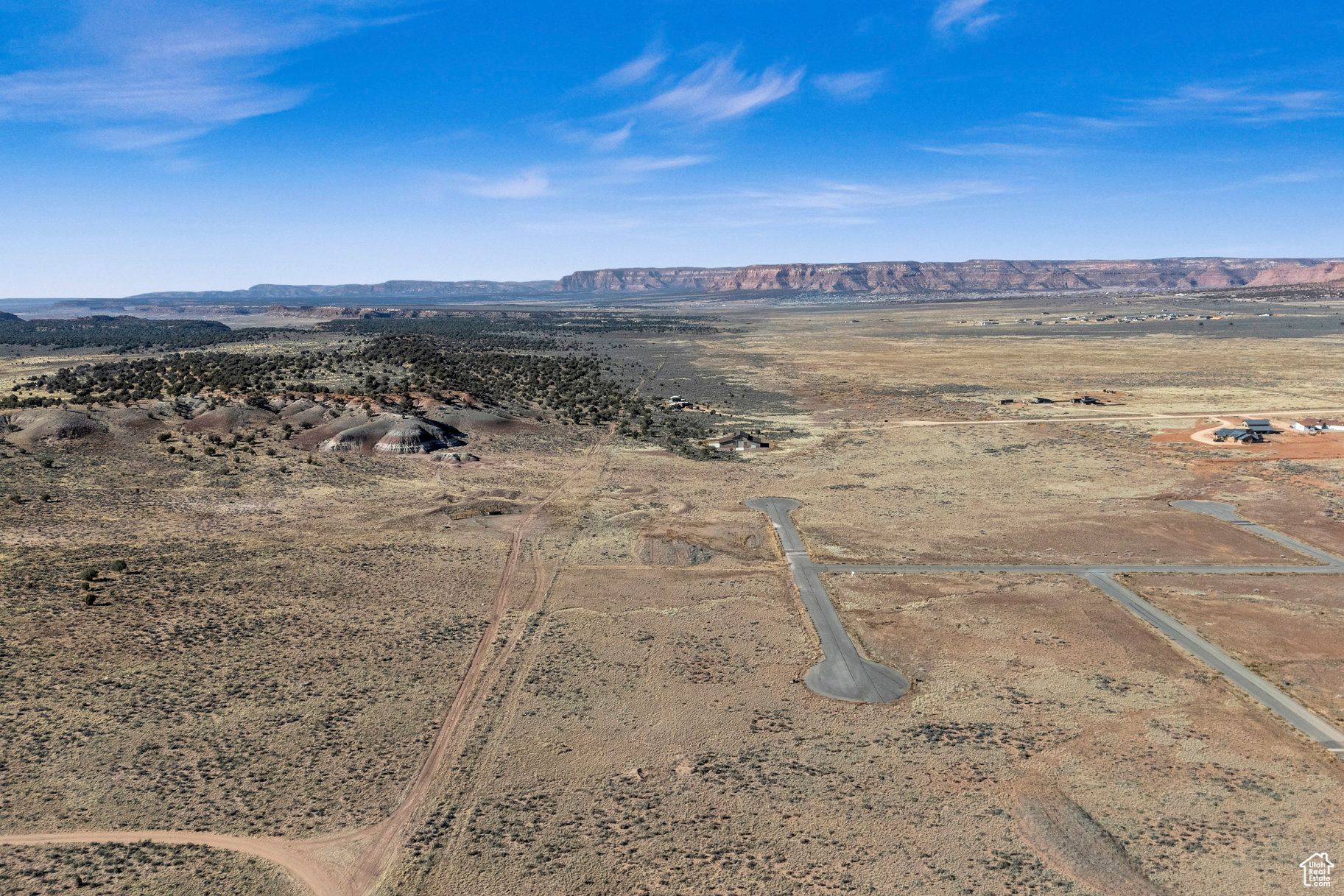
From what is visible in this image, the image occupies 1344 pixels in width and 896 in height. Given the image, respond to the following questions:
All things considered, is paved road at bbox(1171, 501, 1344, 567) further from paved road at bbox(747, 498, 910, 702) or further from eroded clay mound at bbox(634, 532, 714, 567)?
eroded clay mound at bbox(634, 532, 714, 567)

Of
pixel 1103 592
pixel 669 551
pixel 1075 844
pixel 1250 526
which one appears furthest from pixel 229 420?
pixel 1250 526

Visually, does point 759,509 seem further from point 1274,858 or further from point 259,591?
point 1274,858

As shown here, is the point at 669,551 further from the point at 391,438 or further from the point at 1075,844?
the point at 391,438

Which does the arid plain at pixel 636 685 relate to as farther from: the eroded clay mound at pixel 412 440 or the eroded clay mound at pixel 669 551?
the eroded clay mound at pixel 412 440

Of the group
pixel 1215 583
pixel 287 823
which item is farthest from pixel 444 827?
pixel 1215 583

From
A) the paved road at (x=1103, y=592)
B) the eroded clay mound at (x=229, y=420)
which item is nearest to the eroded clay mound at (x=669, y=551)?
the paved road at (x=1103, y=592)

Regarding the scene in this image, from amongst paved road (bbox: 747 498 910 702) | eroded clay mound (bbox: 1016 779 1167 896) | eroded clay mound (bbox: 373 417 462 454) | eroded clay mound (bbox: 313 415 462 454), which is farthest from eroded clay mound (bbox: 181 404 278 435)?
eroded clay mound (bbox: 1016 779 1167 896)
